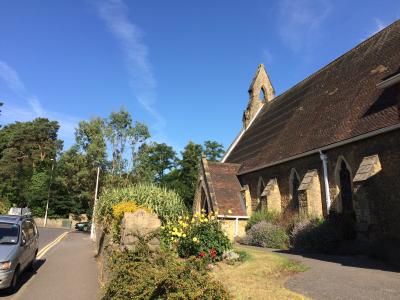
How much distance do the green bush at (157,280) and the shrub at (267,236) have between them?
10.2 m

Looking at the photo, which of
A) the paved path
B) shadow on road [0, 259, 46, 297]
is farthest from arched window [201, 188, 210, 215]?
the paved path

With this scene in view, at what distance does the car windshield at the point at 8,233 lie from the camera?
32.0ft

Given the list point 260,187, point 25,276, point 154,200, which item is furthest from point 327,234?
point 25,276

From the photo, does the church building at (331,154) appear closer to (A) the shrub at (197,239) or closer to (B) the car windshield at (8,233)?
(A) the shrub at (197,239)

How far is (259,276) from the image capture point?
8891 mm

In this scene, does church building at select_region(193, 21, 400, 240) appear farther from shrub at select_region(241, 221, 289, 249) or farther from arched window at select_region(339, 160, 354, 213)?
shrub at select_region(241, 221, 289, 249)

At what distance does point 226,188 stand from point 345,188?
9.30m

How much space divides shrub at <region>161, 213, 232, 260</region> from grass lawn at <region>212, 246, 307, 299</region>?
0.53 metres

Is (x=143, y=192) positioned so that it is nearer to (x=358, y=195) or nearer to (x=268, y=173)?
(x=358, y=195)

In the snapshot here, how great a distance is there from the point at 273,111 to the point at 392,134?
1566 cm

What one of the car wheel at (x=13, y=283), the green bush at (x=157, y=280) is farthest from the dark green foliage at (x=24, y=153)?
the green bush at (x=157, y=280)

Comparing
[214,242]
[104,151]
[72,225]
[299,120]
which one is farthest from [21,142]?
[214,242]

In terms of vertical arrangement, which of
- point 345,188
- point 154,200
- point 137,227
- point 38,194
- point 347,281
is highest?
point 38,194

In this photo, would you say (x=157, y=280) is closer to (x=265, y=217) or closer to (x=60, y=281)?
(x=60, y=281)
